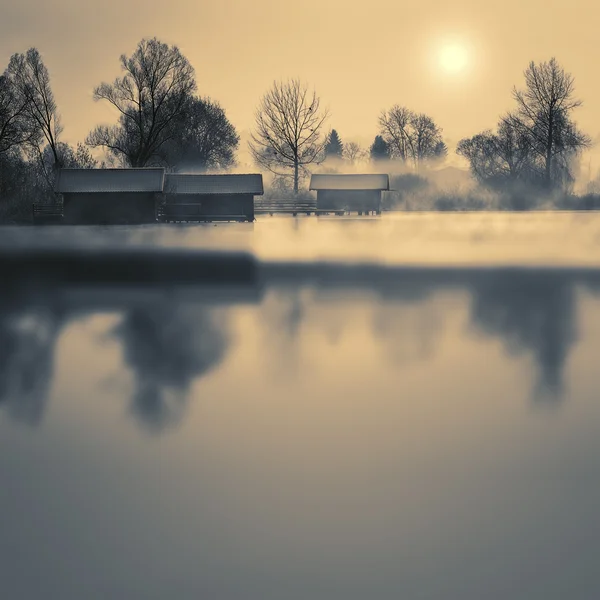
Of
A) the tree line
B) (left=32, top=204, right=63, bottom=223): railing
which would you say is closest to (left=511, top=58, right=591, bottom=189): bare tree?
the tree line

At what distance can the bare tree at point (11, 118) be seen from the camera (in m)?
58.4

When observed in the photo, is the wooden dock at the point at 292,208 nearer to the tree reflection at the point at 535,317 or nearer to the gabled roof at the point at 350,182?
the gabled roof at the point at 350,182

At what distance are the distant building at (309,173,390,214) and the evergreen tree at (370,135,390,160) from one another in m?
38.7

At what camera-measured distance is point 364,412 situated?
6.91m

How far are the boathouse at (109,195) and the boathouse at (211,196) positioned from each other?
1.87m

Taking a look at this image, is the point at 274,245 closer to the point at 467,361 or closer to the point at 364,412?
the point at 467,361

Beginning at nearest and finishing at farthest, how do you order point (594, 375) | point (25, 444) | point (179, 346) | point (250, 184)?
point (25, 444)
point (594, 375)
point (179, 346)
point (250, 184)

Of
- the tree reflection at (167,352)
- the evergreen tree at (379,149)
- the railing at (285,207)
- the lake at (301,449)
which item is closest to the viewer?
the lake at (301,449)

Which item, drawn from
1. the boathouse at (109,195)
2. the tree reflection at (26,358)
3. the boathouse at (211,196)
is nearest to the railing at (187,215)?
the boathouse at (211,196)

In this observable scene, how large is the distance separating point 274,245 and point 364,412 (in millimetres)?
22819

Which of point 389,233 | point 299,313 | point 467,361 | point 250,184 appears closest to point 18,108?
point 250,184

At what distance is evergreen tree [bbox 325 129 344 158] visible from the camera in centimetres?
12239

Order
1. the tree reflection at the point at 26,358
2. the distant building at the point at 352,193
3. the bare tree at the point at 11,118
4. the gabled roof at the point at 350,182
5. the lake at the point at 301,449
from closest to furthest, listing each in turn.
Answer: the lake at the point at 301,449
the tree reflection at the point at 26,358
the bare tree at the point at 11,118
the distant building at the point at 352,193
the gabled roof at the point at 350,182

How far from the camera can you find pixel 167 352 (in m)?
9.78
